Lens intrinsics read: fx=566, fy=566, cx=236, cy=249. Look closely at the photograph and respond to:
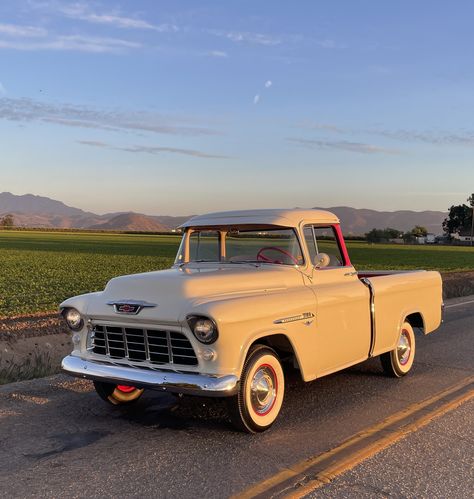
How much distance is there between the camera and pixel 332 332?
538 centimetres

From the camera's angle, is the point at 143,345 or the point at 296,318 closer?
the point at 143,345

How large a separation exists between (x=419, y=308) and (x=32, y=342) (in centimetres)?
583

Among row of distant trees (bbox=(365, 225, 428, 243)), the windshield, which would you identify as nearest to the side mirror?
the windshield

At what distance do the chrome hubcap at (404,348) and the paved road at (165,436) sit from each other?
23cm

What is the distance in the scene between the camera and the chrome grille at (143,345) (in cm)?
453

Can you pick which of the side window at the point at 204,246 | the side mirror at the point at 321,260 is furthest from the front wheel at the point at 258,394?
the side window at the point at 204,246

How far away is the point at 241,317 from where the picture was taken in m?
4.47

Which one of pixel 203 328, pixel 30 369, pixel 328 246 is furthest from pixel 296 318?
pixel 30 369

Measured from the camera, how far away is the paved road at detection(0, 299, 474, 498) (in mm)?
3723

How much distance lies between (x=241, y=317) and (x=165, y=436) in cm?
118

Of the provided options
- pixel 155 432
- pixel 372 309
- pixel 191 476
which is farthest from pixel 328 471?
pixel 372 309

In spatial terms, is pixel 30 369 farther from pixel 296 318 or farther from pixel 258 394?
pixel 296 318

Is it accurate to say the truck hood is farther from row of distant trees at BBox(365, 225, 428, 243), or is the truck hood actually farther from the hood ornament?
row of distant trees at BBox(365, 225, 428, 243)

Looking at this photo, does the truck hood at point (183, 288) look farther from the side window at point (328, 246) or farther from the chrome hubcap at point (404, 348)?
the chrome hubcap at point (404, 348)
